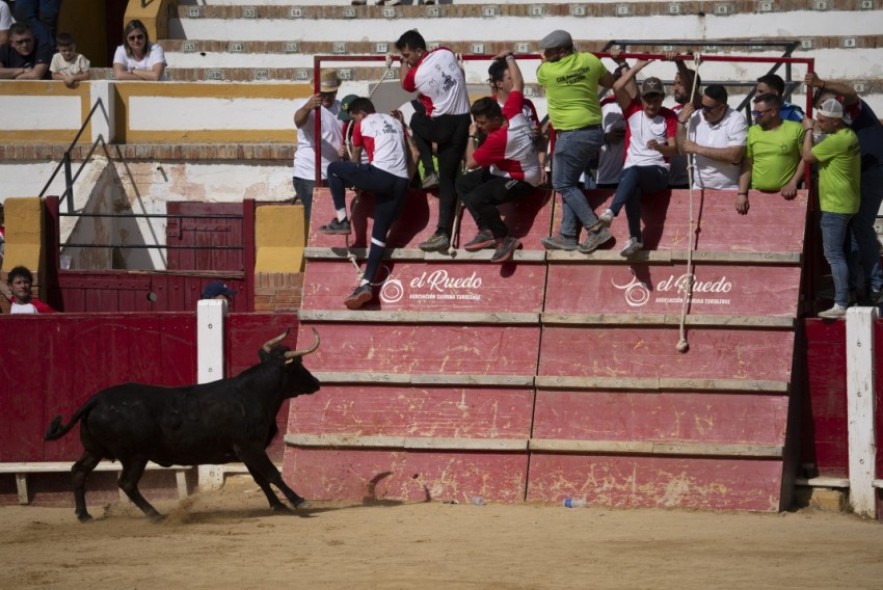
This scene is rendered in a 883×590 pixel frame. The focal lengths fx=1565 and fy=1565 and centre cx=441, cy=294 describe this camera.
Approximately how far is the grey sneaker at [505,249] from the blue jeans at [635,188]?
0.81m

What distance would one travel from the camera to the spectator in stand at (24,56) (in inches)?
721

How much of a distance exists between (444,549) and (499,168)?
335 centimetres

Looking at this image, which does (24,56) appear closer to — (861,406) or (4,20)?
(4,20)

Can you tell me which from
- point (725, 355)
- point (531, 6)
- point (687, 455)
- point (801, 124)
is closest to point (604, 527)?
point (687, 455)

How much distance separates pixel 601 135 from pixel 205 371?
3.74m

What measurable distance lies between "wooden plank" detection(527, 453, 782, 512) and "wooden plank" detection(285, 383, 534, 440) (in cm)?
40

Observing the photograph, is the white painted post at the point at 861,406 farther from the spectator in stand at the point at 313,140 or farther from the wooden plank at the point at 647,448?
the spectator in stand at the point at 313,140

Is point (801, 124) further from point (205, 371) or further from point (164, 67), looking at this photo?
point (164, 67)

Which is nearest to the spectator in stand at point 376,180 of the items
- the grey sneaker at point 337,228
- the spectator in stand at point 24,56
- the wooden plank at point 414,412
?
the grey sneaker at point 337,228

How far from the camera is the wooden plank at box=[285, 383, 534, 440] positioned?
11531 mm

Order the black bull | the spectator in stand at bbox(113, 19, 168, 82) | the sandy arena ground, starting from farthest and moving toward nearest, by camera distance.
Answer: the spectator in stand at bbox(113, 19, 168, 82) → the black bull → the sandy arena ground

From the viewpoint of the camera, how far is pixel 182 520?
11.0 metres

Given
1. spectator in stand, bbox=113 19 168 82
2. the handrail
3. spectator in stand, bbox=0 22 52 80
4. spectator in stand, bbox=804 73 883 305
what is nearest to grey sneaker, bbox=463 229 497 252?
spectator in stand, bbox=804 73 883 305

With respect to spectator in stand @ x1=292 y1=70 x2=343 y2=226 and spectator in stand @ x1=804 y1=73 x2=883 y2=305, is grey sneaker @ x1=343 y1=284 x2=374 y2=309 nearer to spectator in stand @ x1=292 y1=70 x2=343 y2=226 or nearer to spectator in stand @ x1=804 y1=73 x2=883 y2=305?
spectator in stand @ x1=292 y1=70 x2=343 y2=226
